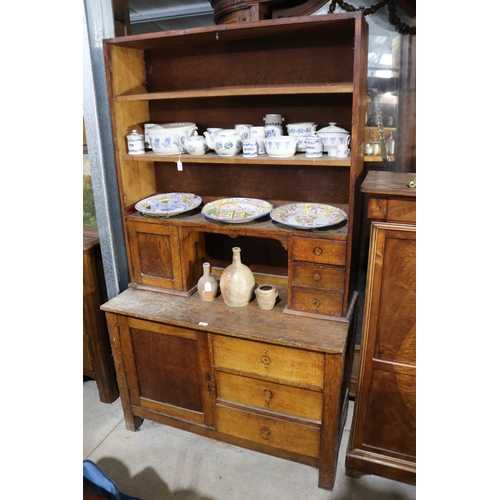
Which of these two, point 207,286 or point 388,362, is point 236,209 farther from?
point 388,362

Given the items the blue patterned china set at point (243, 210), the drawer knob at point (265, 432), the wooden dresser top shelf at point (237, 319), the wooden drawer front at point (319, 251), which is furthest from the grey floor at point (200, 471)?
the blue patterned china set at point (243, 210)

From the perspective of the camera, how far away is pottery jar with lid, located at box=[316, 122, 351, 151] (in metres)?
1.64

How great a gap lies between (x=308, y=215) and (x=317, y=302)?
0.39 m

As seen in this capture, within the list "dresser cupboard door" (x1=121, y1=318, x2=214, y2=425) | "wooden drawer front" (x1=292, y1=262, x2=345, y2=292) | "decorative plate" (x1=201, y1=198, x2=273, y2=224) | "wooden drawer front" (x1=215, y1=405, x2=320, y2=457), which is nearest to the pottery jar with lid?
"decorative plate" (x1=201, y1=198, x2=273, y2=224)

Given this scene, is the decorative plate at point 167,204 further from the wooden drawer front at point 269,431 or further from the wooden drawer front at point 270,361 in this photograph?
the wooden drawer front at point 269,431

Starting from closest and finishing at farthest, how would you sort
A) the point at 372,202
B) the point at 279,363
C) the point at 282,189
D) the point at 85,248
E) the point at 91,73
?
the point at 372,202, the point at 279,363, the point at 91,73, the point at 282,189, the point at 85,248

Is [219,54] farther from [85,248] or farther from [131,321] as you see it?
[131,321]

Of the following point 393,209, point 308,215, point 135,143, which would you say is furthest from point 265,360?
point 135,143

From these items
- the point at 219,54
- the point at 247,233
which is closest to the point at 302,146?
the point at 247,233

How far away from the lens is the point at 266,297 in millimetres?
1818

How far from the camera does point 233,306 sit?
1.89 metres

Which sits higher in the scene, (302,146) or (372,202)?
(302,146)

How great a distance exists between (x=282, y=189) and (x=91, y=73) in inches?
41.4

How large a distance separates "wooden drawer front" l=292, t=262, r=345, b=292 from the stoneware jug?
0.44 feet
